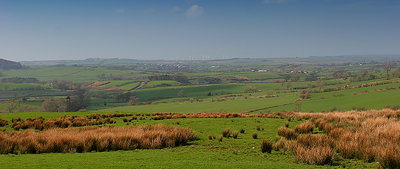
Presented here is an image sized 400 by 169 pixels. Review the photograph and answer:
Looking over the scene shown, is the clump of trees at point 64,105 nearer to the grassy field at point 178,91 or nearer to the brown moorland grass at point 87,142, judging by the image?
the grassy field at point 178,91

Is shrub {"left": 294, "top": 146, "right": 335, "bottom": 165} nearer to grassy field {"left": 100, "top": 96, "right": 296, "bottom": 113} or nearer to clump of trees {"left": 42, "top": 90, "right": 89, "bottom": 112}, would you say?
grassy field {"left": 100, "top": 96, "right": 296, "bottom": 113}

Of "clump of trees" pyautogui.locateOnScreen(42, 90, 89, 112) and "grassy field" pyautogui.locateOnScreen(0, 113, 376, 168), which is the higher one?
"grassy field" pyautogui.locateOnScreen(0, 113, 376, 168)

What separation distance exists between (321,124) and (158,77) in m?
158

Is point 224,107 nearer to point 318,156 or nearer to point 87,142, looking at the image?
point 87,142

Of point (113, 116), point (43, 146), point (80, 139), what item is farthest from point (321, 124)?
point (113, 116)

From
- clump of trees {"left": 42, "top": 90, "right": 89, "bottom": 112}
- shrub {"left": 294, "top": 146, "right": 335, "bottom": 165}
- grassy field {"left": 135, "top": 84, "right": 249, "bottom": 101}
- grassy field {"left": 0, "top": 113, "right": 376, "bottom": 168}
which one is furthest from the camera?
grassy field {"left": 135, "top": 84, "right": 249, "bottom": 101}

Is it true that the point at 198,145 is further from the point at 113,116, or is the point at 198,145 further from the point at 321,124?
the point at 113,116

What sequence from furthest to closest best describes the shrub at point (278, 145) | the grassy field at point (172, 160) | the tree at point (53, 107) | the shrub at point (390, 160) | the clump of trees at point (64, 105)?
the clump of trees at point (64, 105) → the tree at point (53, 107) → the shrub at point (278, 145) → the grassy field at point (172, 160) → the shrub at point (390, 160)

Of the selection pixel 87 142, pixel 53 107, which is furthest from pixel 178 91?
pixel 87 142

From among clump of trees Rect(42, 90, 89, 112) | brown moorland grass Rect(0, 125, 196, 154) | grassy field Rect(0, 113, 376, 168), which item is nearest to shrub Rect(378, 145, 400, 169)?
grassy field Rect(0, 113, 376, 168)

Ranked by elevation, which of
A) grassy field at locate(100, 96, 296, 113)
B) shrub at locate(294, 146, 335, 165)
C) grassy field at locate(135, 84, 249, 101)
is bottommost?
grassy field at locate(135, 84, 249, 101)

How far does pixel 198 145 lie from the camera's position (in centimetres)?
1242

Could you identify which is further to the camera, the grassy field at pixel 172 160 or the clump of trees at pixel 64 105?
the clump of trees at pixel 64 105

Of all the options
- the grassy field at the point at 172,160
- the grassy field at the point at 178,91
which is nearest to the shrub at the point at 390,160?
the grassy field at the point at 172,160
